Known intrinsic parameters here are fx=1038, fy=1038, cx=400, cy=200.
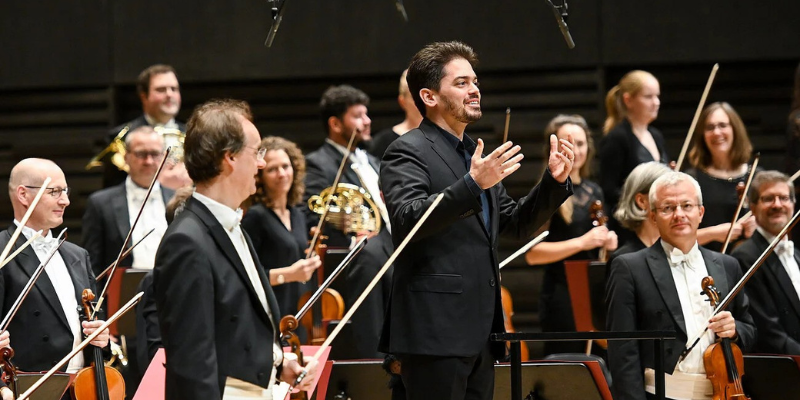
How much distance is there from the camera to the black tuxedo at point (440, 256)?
2.65 metres

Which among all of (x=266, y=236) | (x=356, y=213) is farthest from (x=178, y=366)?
(x=356, y=213)

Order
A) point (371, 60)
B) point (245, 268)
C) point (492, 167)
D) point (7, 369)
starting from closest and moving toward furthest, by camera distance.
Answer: point (245, 268)
point (492, 167)
point (7, 369)
point (371, 60)

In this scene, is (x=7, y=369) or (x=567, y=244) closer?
(x=7, y=369)

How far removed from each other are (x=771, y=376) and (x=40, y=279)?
248 centimetres

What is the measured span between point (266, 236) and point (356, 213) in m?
0.72

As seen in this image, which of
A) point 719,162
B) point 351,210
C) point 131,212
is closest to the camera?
point 131,212

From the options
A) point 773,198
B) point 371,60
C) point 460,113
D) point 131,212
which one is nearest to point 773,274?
point 773,198

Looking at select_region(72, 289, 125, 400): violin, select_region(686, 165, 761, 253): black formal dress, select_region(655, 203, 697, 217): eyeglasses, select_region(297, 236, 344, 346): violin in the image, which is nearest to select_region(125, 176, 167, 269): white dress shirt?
select_region(297, 236, 344, 346): violin

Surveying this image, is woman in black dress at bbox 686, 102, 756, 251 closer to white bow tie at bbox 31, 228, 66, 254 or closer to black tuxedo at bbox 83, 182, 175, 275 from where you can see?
black tuxedo at bbox 83, 182, 175, 275

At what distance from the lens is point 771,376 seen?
11.3 ft

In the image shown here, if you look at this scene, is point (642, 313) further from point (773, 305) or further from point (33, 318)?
point (33, 318)

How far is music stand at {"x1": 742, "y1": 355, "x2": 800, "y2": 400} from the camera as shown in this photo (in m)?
3.40

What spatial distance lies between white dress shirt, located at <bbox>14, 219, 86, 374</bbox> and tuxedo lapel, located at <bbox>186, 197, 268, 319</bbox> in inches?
60.4

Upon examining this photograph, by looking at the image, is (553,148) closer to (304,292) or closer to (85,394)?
(85,394)
